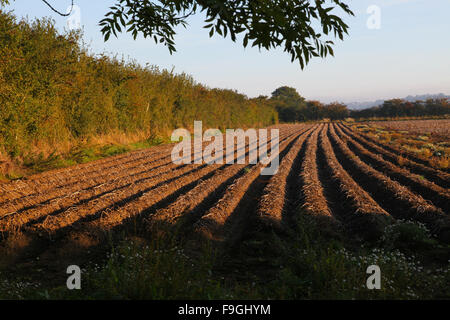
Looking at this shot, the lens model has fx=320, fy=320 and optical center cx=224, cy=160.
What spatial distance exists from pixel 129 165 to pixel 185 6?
10.2 metres

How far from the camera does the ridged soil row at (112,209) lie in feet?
19.8

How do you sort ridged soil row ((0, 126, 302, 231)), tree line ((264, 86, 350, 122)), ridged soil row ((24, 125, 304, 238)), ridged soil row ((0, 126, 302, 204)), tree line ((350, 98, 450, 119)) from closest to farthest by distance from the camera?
ridged soil row ((24, 125, 304, 238)) → ridged soil row ((0, 126, 302, 231)) → ridged soil row ((0, 126, 302, 204)) → tree line ((350, 98, 450, 119)) → tree line ((264, 86, 350, 122))

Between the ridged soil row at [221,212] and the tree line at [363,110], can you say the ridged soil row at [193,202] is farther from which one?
the tree line at [363,110]

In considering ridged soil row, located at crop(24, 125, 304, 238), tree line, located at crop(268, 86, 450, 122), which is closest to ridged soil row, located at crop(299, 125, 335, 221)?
ridged soil row, located at crop(24, 125, 304, 238)

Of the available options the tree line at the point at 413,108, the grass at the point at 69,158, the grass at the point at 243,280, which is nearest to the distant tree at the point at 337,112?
the tree line at the point at 413,108

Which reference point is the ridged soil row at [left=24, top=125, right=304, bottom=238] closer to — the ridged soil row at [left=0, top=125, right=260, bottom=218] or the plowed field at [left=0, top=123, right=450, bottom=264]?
the plowed field at [left=0, top=123, right=450, bottom=264]

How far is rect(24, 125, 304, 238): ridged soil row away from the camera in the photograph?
603 cm

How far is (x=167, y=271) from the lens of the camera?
11.0 feet

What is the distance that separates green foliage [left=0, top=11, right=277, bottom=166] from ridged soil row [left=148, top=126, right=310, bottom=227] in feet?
22.5

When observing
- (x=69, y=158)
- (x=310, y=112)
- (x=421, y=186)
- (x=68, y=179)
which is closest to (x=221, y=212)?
(x=68, y=179)

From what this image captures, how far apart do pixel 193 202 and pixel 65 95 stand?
9802mm

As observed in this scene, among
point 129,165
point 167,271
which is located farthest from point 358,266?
point 129,165

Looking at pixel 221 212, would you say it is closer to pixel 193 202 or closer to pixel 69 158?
pixel 193 202
